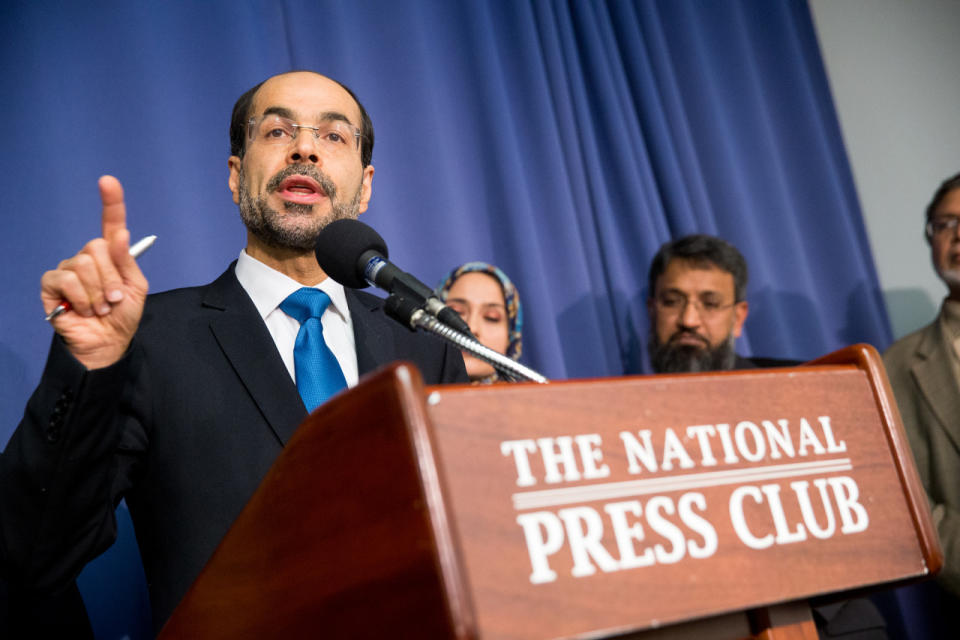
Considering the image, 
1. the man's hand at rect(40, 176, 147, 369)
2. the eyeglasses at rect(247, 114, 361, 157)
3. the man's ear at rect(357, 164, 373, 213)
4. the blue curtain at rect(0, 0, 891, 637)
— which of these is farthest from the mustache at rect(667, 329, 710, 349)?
the man's hand at rect(40, 176, 147, 369)

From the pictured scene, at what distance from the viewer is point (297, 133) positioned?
1505 millimetres

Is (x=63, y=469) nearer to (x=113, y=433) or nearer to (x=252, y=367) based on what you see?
(x=113, y=433)

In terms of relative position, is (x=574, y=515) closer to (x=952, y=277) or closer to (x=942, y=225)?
(x=952, y=277)

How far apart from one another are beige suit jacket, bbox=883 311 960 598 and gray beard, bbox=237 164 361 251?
1.90 m

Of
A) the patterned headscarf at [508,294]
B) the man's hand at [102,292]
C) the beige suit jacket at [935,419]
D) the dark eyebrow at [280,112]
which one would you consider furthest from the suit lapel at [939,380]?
the man's hand at [102,292]

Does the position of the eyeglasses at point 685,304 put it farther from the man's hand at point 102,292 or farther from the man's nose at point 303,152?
the man's hand at point 102,292

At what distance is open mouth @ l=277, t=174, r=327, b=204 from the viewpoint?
4.65ft

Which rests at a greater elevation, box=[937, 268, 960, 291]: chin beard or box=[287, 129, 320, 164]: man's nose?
box=[287, 129, 320, 164]: man's nose

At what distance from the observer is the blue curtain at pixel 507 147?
193 centimetres

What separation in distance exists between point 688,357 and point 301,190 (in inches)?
62.7

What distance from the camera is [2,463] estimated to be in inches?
34.6

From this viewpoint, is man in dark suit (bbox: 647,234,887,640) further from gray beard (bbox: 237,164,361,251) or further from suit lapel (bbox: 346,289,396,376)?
gray beard (bbox: 237,164,361,251)

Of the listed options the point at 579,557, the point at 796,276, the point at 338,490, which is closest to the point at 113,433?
the point at 338,490

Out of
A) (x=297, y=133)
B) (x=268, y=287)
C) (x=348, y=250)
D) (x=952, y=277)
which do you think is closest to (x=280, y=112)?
(x=297, y=133)
